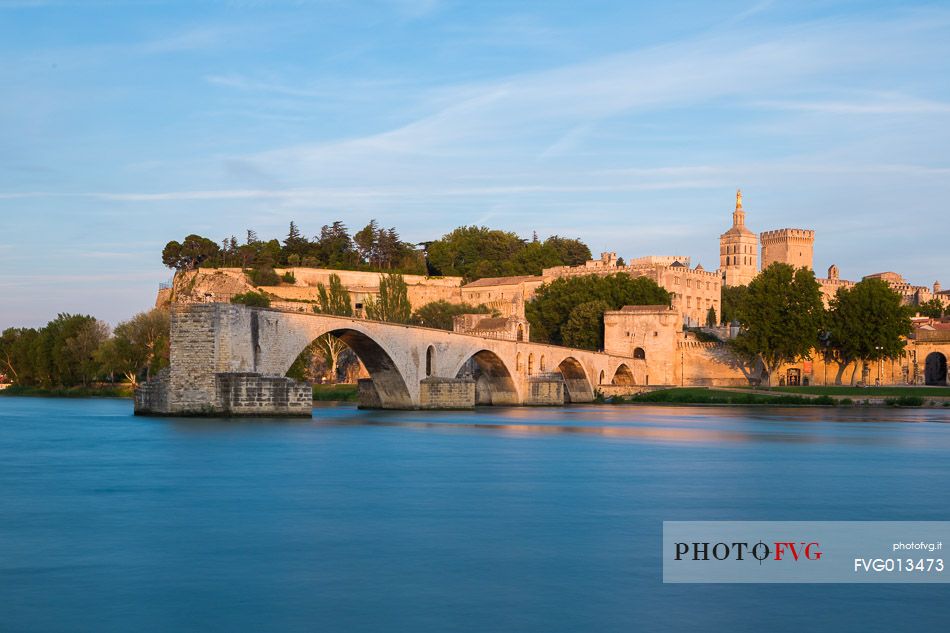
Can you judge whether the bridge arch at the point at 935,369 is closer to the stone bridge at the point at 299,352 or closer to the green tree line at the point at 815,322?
the green tree line at the point at 815,322

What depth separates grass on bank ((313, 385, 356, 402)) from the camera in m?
51.7

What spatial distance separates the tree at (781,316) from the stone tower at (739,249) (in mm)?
57801

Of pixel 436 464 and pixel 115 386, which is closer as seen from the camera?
pixel 436 464

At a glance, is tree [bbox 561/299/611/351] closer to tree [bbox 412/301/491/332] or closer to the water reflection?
tree [bbox 412/301/491/332]

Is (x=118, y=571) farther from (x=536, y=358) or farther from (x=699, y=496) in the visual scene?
(x=536, y=358)

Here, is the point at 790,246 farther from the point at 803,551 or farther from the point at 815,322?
the point at 803,551

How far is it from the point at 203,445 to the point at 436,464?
5039 mm


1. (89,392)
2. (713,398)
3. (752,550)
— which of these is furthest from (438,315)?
(752,550)

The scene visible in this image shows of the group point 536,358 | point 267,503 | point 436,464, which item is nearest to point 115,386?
point 536,358

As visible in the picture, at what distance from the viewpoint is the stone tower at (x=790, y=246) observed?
4498 inches

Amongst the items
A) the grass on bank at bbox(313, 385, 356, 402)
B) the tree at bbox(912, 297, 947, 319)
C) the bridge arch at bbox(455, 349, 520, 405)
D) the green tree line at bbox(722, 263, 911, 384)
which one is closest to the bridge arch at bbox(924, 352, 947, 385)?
the green tree line at bbox(722, 263, 911, 384)

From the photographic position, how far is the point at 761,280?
5612 centimetres

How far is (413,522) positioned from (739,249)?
10713cm

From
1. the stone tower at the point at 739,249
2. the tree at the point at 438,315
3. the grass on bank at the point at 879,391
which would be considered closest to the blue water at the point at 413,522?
the grass on bank at the point at 879,391
